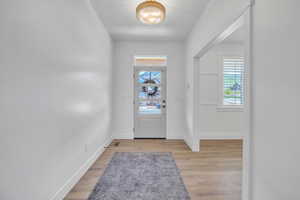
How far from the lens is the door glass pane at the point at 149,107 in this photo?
17.0 feet

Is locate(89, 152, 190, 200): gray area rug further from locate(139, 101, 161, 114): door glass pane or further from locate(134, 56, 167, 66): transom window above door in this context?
locate(134, 56, 167, 66): transom window above door

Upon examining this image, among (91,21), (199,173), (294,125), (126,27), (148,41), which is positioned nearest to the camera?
(294,125)

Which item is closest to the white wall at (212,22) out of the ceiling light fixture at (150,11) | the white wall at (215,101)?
the ceiling light fixture at (150,11)

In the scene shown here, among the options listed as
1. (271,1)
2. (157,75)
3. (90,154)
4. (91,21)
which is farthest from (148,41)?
(271,1)

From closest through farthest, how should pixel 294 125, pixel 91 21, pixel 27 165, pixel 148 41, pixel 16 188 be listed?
pixel 294 125 < pixel 16 188 < pixel 27 165 < pixel 91 21 < pixel 148 41

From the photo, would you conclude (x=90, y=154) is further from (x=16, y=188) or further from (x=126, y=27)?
(x=126, y=27)

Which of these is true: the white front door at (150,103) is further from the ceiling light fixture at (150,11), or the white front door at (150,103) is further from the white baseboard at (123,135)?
the ceiling light fixture at (150,11)

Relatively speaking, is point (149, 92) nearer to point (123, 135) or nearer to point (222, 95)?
point (123, 135)

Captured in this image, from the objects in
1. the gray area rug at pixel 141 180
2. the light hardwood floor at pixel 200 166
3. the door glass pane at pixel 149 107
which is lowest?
the light hardwood floor at pixel 200 166

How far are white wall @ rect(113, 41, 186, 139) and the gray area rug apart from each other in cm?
164

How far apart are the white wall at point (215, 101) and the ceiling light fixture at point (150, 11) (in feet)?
8.91

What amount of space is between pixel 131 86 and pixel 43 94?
3429 mm

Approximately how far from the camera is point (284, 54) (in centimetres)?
125

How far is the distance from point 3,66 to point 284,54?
76.8 inches
